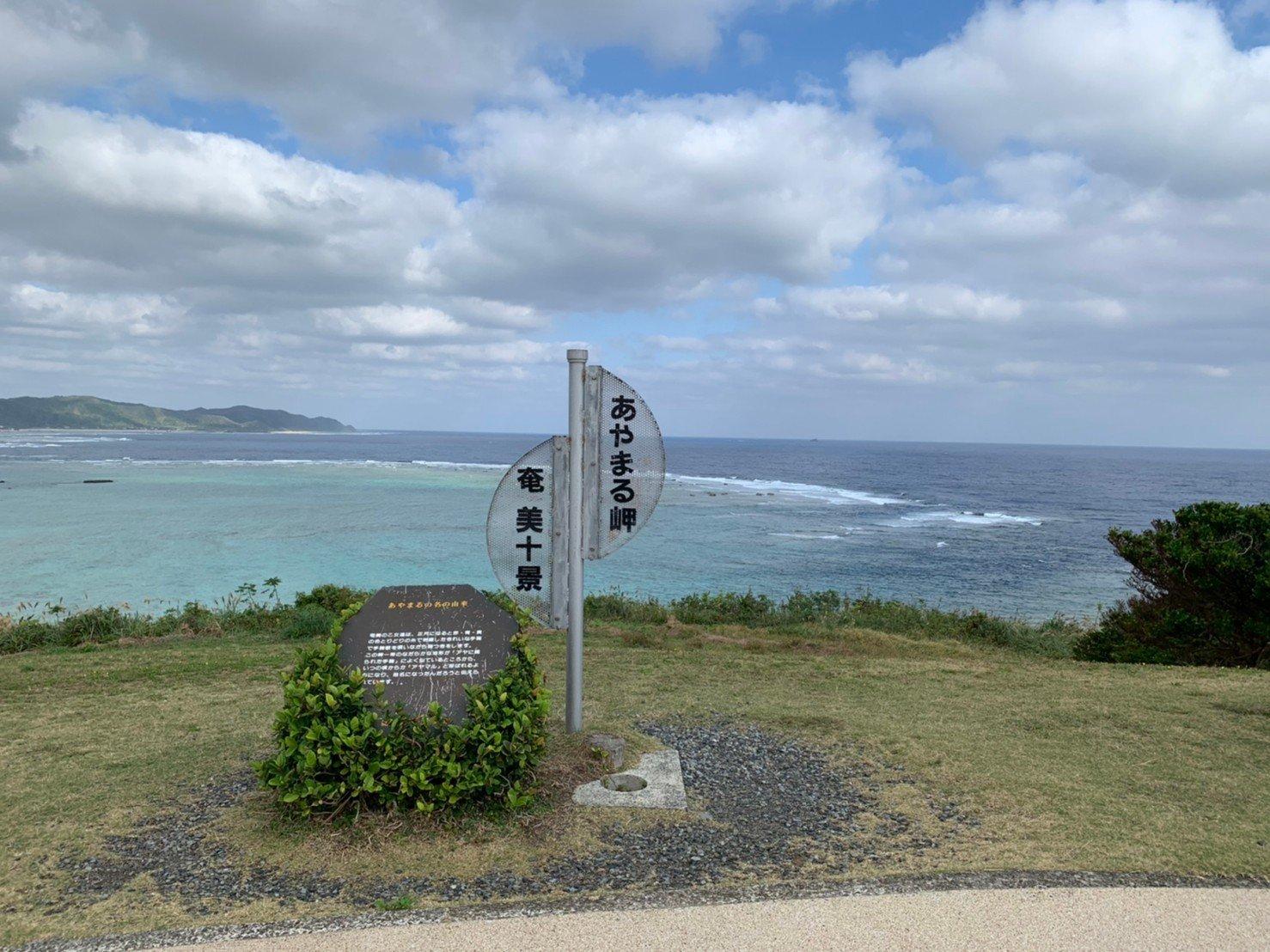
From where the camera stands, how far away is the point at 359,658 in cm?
494

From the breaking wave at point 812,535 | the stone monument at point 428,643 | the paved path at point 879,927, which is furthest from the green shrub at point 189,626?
the breaking wave at point 812,535

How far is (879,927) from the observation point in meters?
3.60

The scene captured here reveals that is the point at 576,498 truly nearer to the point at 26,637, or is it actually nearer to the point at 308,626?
the point at 308,626

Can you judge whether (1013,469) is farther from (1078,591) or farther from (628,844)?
(628,844)

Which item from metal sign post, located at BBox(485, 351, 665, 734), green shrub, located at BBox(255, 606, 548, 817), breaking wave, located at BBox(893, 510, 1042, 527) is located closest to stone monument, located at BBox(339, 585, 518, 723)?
green shrub, located at BBox(255, 606, 548, 817)

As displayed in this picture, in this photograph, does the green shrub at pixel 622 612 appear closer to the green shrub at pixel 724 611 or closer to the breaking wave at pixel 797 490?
the green shrub at pixel 724 611

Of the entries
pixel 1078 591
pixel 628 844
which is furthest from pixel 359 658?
pixel 1078 591

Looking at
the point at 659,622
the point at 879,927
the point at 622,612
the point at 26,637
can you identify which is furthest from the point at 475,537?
the point at 879,927

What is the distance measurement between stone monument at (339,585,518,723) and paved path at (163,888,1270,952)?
1.43 m

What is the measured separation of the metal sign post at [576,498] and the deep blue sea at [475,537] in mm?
14248

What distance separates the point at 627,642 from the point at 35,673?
21.4 ft

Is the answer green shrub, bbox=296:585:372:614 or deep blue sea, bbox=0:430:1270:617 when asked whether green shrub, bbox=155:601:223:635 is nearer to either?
green shrub, bbox=296:585:372:614

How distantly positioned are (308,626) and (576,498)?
7.49 m

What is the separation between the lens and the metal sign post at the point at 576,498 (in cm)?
566
